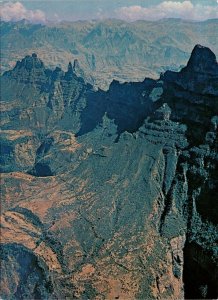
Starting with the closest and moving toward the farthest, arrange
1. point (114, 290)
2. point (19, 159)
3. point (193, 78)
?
point (114, 290), point (193, 78), point (19, 159)

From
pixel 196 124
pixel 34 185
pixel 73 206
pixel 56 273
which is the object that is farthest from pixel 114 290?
pixel 34 185

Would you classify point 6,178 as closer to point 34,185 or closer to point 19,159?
point 34,185

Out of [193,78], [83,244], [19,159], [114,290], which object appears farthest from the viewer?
[19,159]

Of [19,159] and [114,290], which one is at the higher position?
[114,290]

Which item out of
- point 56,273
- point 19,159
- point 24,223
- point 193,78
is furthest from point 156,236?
point 19,159

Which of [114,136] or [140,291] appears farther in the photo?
[114,136]

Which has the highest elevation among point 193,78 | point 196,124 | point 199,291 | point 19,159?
point 193,78
